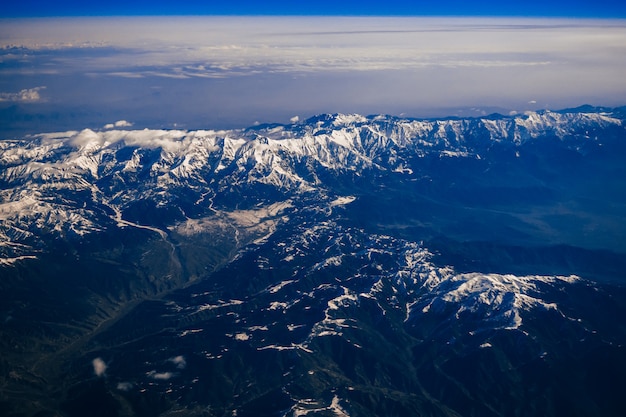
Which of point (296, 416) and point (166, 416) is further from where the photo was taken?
point (166, 416)

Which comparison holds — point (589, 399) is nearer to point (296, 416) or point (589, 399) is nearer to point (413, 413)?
point (413, 413)

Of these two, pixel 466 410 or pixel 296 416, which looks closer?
pixel 296 416

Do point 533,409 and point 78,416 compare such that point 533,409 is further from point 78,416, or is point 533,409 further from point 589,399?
point 78,416

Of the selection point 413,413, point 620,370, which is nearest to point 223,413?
point 413,413

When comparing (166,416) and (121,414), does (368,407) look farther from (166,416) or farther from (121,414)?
(121,414)

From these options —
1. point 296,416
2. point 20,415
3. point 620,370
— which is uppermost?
point 620,370

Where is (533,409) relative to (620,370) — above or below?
below

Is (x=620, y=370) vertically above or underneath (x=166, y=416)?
above

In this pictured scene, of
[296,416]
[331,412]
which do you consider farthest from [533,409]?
[296,416]

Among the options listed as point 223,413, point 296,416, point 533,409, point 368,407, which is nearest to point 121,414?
point 223,413
